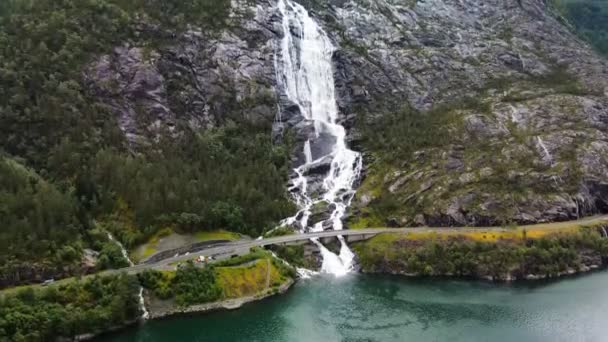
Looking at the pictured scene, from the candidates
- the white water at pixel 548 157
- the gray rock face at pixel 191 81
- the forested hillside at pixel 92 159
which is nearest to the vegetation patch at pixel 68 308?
the forested hillside at pixel 92 159

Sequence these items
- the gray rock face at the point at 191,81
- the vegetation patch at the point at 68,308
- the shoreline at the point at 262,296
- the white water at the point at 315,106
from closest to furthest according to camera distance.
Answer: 1. the vegetation patch at the point at 68,308
2. the shoreline at the point at 262,296
3. the white water at the point at 315,106
4. the gray rock face at the point at 191,81

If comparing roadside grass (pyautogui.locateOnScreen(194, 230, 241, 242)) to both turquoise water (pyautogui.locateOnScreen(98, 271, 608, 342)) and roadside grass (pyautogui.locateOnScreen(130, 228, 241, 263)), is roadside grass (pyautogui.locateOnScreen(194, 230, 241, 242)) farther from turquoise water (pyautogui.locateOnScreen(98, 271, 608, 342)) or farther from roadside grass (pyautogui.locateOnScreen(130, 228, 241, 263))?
turquoise water (pyautogui.locateOnScreen(98, 271, 608, 342))

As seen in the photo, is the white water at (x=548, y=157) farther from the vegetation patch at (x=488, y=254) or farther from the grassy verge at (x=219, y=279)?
the grassy verge at (x=219, y=279)

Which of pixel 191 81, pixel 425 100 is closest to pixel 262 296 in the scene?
pixel 191 81

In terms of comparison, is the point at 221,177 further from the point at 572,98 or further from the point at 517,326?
the point at 572,98

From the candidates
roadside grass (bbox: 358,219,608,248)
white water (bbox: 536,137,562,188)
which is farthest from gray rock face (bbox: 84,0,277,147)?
white water (bbox: 536,137,562,188)

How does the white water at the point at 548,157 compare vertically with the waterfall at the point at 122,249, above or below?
above

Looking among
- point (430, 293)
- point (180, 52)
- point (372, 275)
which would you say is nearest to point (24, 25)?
point (180, 52)
